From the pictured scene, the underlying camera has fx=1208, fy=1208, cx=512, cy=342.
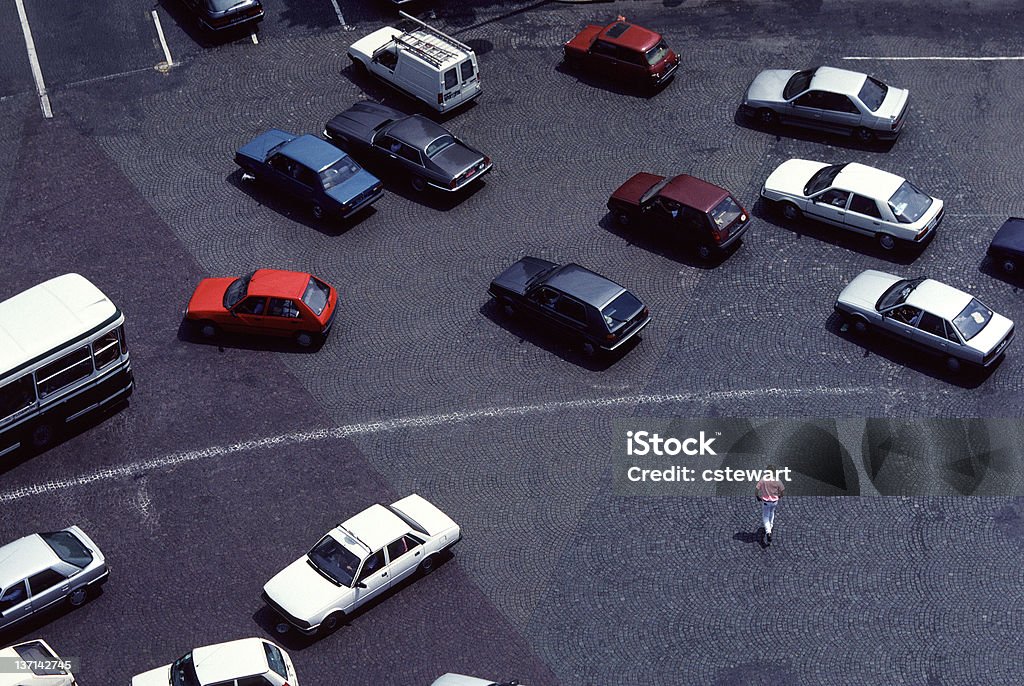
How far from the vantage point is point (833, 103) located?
38594 mm

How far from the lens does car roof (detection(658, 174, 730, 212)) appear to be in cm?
3459

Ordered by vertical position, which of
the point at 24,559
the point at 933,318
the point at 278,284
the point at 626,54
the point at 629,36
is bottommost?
the point at 24,559

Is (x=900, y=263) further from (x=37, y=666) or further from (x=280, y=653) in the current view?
(x=37, y=666)

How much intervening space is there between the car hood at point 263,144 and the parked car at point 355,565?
14.1 metres

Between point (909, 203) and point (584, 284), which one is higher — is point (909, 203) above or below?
above

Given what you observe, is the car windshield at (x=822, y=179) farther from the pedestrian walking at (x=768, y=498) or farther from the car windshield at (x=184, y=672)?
the car windshield at (x=184, y=672)

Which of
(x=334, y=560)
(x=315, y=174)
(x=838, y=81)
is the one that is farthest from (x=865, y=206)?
(x=334, y=560)

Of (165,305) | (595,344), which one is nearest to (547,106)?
(595,344)

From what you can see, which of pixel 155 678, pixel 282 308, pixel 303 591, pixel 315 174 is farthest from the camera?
pixel 315 174

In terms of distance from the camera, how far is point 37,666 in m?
24.7

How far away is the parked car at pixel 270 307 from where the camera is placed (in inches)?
1265

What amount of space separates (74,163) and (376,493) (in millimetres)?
16978

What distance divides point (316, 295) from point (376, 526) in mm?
7892

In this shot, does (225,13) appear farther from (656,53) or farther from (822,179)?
(822,179)
